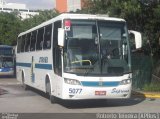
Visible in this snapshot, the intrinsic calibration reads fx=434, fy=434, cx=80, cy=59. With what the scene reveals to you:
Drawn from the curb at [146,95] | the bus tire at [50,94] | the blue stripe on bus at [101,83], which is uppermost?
the blue stripe on bus at [101,83]

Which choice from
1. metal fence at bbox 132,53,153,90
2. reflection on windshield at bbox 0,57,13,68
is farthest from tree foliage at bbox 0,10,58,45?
metal fence at bbox 132,53,153,90

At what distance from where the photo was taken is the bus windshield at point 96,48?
13906mm

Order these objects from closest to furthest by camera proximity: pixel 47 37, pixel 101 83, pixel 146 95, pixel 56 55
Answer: pixel 101 83 → pixel 56 55 → pixel 47 37 → pixel 146 95

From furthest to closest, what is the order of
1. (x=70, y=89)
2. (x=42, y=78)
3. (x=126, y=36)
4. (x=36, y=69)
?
1. (x=36, y=69)
2. (x=42, y=78)
3. (x=126, y=36)
4. (x=70, y=89)

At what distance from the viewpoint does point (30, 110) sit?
45.7 feet

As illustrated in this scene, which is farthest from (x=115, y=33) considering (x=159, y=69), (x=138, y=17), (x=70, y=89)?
(x=159, y=69)

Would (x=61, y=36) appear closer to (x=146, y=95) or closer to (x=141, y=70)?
(x=146, y=95)

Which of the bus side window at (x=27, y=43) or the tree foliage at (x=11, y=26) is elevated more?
the tree foliage at (x=11, y=26)

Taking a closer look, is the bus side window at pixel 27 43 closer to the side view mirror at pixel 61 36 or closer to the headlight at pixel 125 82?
the side view mirror at pixel 61 36

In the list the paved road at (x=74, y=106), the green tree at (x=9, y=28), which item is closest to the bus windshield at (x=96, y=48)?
the paved road at (x=74, y=106)

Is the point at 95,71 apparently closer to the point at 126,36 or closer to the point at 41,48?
the point at 126,36

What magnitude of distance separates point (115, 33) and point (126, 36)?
407mm

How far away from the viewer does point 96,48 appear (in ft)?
46.5

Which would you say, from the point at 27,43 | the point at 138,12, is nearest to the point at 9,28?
the point at 27,43
